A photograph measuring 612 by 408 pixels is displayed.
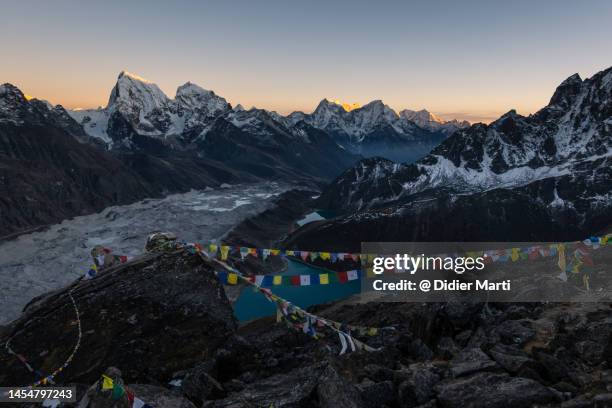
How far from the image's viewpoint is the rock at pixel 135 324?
21750mm

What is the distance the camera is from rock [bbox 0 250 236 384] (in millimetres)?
21750

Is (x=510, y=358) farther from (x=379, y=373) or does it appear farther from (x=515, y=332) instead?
(x=515, y=332)

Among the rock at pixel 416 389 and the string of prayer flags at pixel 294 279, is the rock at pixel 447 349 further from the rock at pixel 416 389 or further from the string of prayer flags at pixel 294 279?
the string of prayer flags at pixel 294 279

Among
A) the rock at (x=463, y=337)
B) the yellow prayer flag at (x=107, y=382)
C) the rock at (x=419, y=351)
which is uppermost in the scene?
the yellow prayer flag at (x=107, y=382)

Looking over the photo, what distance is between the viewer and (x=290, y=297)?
445 ft

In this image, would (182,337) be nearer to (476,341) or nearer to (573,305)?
(476,341)

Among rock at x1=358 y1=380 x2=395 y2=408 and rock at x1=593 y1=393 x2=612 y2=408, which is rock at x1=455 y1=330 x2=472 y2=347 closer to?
rock at x1=358 y1=380 x2=395 y2=408

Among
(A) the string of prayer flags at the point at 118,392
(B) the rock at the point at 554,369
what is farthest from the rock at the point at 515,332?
(A) the string of prayer flags at the point at 118,392

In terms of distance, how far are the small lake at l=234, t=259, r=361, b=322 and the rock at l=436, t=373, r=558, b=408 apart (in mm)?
100261

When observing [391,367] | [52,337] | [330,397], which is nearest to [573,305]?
[391,367]

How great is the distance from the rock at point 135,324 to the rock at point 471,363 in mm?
12120

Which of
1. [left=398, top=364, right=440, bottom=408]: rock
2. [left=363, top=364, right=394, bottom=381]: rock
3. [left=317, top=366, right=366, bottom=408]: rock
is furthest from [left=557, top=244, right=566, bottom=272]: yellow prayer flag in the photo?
[left=317, top=366, right=366, bottom=408]: rock

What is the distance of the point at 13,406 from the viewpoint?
19938 mm

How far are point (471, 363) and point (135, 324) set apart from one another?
1623 cm
